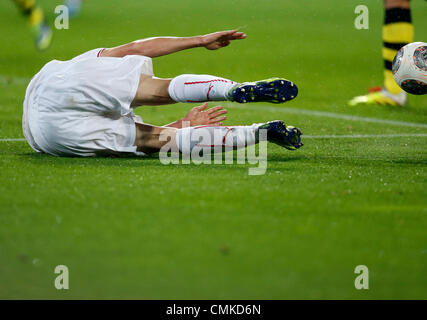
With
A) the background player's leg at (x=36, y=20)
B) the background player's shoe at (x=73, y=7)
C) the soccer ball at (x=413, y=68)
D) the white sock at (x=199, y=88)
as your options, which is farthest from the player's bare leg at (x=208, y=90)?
the background player's shoe at (x=73, y=7)

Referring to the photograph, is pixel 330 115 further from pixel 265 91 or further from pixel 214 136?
pixel 265 91

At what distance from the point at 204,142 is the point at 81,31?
910 cm

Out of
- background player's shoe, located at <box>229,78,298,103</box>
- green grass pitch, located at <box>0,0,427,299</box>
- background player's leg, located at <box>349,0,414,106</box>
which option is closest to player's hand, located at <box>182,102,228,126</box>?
green grass pitch, located at <box>0,0,427,299</box>

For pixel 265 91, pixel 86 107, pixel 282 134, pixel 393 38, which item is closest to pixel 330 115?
pixel 393 38

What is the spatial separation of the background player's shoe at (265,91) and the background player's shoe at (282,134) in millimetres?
158

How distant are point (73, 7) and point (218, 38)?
33.2ft

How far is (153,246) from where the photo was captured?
2.26 m

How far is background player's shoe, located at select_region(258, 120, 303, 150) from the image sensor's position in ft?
11.8

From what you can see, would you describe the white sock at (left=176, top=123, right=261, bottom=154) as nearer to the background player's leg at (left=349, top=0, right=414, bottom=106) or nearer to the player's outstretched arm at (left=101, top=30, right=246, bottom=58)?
the player's outstretched arm at (left=101, top=30, right=246, bottom=58)

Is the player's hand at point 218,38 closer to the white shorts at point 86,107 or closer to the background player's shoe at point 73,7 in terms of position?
the white shorts at point 86,107

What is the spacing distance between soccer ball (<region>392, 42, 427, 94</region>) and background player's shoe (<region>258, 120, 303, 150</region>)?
88 centimetres

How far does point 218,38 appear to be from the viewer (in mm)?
3867

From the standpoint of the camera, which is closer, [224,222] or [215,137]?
[224,222]

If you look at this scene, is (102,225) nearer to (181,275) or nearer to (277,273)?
(181,275)
